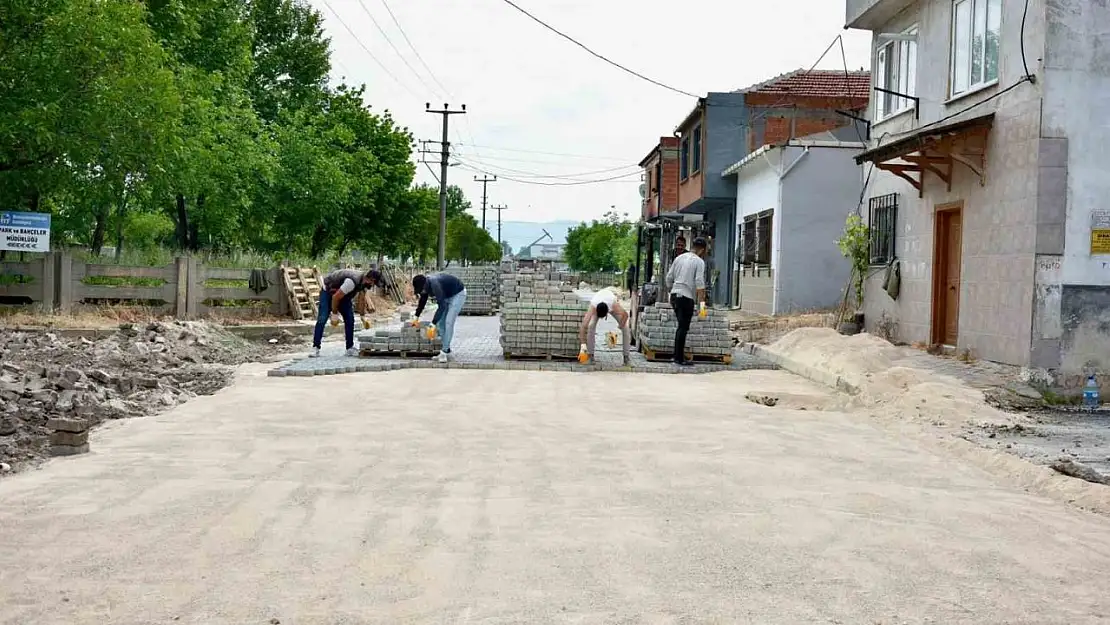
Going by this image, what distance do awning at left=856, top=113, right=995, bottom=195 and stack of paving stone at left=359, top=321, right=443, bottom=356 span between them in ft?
23.4

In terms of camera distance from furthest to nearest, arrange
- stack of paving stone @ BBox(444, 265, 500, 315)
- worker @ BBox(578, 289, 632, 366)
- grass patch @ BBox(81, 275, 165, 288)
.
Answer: stack of paving stone @ BBox(444, 265, 500, 315) → grass patch @ BBox(81, 275, 165, 288) → worker @ BBox(578, 289, 632, 366)

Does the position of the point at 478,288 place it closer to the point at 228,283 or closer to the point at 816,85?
the point at 228,283

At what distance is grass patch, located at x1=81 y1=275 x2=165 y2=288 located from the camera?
20.5 m

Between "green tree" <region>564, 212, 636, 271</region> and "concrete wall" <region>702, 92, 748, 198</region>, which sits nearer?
"concrete wall" <region>702, 92, 748, 198</region>

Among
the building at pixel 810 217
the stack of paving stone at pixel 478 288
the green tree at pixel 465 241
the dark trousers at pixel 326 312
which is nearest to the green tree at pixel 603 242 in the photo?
the green tree at pixel 465 241

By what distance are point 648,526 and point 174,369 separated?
9200mm

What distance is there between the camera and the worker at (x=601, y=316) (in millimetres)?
14367

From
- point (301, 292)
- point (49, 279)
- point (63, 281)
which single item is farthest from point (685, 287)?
point (49, 279)

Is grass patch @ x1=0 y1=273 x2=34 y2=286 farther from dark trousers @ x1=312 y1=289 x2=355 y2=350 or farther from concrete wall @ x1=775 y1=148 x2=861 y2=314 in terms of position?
concrete wall @ x1=775 y1=148 x2=861 y2=314

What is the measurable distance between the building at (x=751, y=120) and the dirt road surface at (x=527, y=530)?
21.6 metres

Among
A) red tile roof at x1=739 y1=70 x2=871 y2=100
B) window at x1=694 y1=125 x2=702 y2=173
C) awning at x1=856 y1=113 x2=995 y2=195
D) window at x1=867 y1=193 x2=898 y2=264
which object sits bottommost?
window at x1=867 y1=193 x2=898 y2=264

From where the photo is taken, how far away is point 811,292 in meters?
24.0

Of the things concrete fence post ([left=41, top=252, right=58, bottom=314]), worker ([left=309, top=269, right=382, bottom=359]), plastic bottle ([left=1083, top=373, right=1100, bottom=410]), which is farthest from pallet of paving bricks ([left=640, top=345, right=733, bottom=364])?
concrete fence post ([left=41, top=252, right=58, bottom=314])

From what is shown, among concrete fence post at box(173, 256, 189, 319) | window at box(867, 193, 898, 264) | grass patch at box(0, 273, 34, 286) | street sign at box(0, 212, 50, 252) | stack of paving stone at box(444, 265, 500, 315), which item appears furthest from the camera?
stack of paving stone at box(444, 265, 500, 315)
